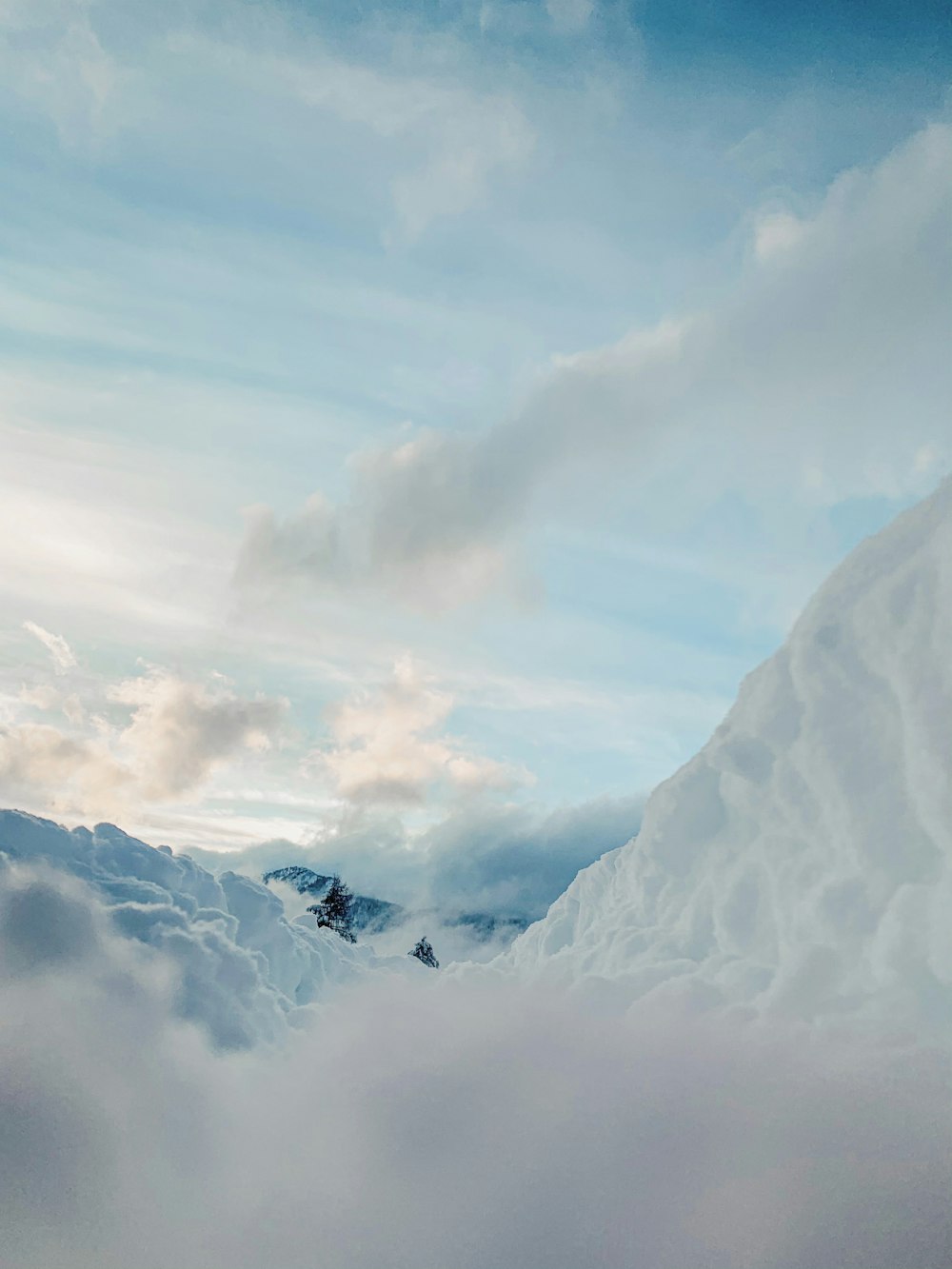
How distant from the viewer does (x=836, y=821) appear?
51.3 feet

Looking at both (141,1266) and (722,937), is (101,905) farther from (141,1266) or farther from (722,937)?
(722,937)

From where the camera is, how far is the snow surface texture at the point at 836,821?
13.6 m

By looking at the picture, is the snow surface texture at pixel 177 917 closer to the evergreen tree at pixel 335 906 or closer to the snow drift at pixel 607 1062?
the snow drift at pixel 607 1062

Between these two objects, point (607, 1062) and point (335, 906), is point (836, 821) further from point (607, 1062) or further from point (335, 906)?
point (335, 906)

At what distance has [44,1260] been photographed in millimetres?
10656

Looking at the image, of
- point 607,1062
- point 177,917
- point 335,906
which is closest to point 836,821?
point 607,1062

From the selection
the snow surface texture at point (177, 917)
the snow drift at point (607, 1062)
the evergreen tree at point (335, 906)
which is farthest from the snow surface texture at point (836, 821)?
the evergreen tree at point (335, 906)

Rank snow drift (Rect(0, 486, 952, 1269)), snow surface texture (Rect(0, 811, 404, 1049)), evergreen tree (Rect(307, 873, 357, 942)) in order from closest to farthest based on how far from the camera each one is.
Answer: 1. snow drift (Rect(0, 486, 952, 1269))
2. snow surface texture (Rect(0, 811, 404, 1049))
3. evergreen tree (Rect(307, 873, 357, 942))

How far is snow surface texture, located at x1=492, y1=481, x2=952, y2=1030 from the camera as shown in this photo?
13586 mm

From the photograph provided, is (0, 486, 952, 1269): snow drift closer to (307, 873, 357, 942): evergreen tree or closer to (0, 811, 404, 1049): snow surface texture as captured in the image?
(0, 811, 404, 1049): snow surface texture

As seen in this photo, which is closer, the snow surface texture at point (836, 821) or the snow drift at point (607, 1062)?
the snow drift at point (607, 1062)

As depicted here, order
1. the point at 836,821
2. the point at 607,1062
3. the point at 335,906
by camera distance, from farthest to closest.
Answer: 1. the point at 335,906
2. the point at 836,821
3. the point at 607,1062

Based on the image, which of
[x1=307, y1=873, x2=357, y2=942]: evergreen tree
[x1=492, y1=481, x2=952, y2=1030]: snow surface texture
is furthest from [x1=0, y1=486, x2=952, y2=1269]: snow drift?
[x1=307, y1=873, x2=357, y2=942]: evergreen tree

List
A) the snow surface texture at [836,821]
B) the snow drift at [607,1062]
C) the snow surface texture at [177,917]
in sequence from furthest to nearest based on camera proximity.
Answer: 1. the snow surface texture at [177,917]
2. the snow surface texture at [836,821]
3. the snow drift at [607,1062]
